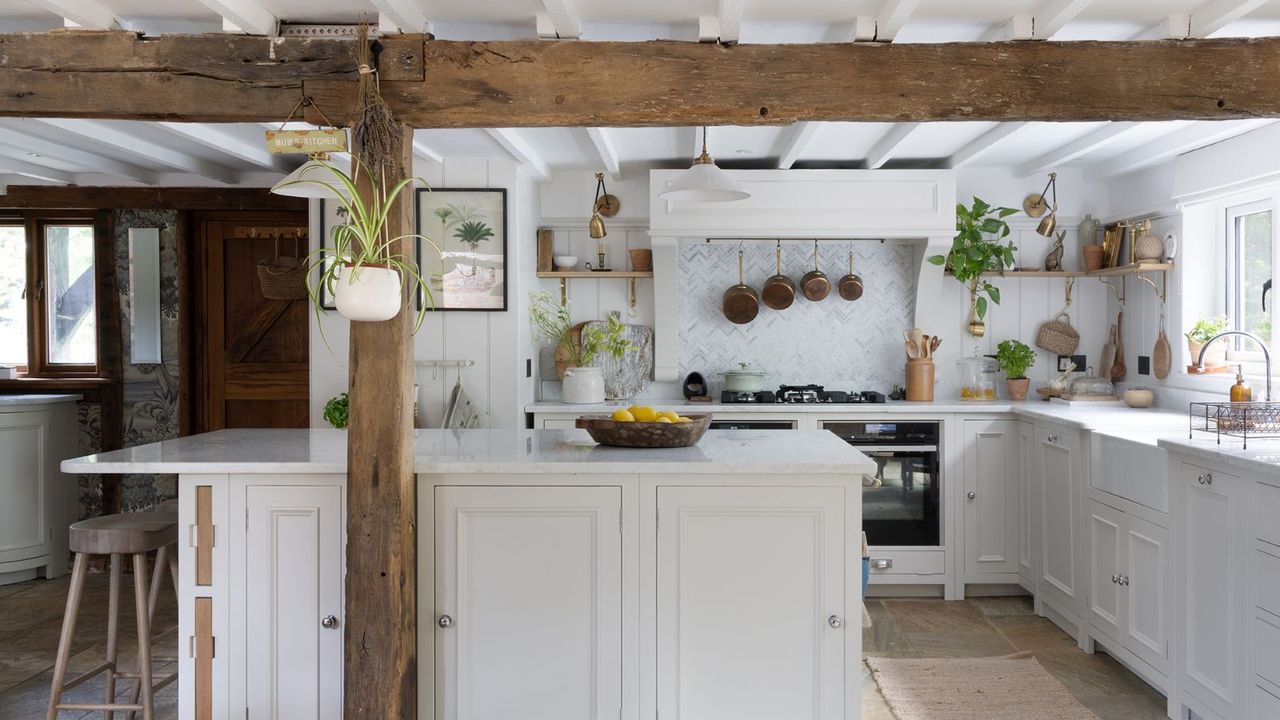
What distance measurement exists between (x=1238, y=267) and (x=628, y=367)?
Result: 3008 millimetres

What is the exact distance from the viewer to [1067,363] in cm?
511

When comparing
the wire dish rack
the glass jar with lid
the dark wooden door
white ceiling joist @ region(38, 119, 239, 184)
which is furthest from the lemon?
the dark wooden door

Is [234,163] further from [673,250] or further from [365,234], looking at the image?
[365,234]

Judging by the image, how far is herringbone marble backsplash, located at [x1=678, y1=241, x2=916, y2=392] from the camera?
522 cm

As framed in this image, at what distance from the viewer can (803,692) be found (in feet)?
8.89

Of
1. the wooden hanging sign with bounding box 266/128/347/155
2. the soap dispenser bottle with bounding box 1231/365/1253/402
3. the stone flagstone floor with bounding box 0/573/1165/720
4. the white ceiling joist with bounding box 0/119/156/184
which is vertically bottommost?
the stone flagstone floor with bounding box 0/573/1165/720

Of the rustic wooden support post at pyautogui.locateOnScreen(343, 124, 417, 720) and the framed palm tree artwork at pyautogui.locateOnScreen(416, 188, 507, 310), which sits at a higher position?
the framed palm tree artwork at pyautogui.locateOnScreen(416, 188, 507, 310)

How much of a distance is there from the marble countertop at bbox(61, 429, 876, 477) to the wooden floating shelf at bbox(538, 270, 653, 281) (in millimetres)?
1973

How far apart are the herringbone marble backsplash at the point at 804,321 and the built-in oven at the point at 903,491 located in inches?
23.7

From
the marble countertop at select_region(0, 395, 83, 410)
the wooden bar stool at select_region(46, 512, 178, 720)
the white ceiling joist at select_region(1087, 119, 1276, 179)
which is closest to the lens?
the wooden bar stool at select_region(46, 512, 178, 720)

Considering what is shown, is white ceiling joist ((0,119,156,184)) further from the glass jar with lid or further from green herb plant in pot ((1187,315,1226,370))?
green herb plant in pot ((1187,315,1226,370))

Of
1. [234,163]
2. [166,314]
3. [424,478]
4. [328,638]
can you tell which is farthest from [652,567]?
[166,314]

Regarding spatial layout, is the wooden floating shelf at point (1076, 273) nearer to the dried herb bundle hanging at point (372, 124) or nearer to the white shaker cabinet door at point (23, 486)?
the dried herb bundle hanging at point (372, 124)

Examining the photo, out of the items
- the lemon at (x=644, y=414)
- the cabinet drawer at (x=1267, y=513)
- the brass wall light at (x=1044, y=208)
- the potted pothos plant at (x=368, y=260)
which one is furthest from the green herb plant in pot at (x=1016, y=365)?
the potted pothos plant at (x=368, y=260)
